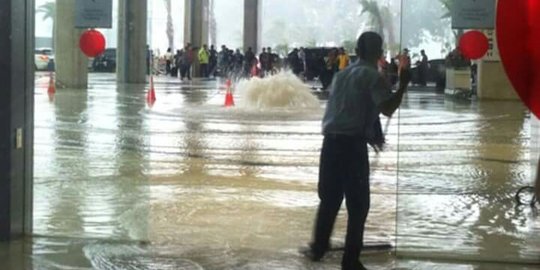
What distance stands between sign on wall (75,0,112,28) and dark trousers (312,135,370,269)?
92.7 inches

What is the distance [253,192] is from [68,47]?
428 centimetres

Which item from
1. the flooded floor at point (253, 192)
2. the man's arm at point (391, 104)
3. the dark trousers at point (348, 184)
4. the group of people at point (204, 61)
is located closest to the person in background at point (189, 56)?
the group of people at point (204, 61)

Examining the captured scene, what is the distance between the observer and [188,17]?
52.5 meters

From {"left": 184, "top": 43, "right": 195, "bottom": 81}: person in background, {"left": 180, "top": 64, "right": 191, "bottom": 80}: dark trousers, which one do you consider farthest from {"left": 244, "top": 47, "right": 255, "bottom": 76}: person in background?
{"left": 184, "top": 43, "right": 195, "bottom": 81}: person in background

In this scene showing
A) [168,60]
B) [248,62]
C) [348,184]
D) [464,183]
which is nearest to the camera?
[348,184]

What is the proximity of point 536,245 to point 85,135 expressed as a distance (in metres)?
9.98

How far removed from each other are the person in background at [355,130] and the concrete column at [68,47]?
2950 mm

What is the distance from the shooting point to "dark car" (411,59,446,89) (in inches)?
357

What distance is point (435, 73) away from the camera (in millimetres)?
10422

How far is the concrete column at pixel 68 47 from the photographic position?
8164 millimetres

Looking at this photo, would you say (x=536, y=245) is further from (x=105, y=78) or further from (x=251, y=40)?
(x=251, y=40)

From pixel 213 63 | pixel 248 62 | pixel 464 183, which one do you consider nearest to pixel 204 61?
pixel 213 63

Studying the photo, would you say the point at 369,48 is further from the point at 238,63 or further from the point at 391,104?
the point at 238,63

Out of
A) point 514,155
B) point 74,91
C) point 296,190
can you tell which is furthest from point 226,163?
point 74,91
